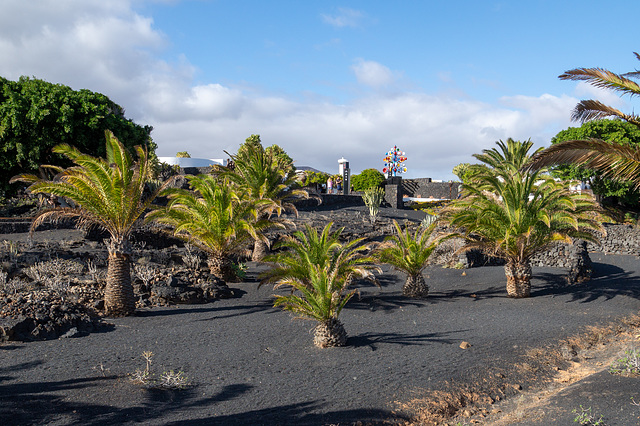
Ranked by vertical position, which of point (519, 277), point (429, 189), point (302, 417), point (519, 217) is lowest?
point (302, 417)

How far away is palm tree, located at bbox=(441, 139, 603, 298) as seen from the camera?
417 inches

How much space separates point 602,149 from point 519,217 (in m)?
2.14

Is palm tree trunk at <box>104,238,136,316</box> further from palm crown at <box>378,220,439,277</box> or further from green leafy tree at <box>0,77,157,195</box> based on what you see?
green leafy tree at <box>0,77,157,195</box>

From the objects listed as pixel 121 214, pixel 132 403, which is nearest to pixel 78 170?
pixel 121 214

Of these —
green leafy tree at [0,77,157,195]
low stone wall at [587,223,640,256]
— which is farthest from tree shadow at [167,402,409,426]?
low stone wall at [587,223,640,256]

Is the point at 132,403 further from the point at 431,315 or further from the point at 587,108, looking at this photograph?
the point at 587,108

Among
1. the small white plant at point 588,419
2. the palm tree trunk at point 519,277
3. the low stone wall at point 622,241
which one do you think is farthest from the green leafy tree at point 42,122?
the low stone wall at point 622,241

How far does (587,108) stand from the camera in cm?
1030

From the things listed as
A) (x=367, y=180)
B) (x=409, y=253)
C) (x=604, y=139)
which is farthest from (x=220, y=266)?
(x=367, y=180)

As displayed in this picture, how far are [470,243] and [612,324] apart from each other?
324 cm

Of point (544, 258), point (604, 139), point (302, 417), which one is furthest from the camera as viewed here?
point (604, 139)

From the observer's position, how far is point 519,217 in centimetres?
1062

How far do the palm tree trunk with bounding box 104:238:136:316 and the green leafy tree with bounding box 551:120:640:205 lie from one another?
2301 cm

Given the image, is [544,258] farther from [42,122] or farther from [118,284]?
[42,122]
